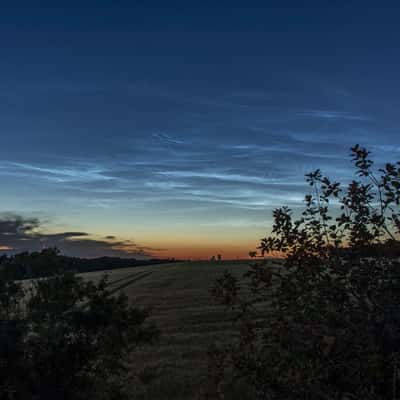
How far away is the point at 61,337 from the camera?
24.7 ft

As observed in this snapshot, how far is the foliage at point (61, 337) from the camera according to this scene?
24.1 ft

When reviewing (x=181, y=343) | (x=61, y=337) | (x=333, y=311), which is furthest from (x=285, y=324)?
(x=181, y=343)

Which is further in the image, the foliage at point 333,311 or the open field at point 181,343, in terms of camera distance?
the open field at point 181,343

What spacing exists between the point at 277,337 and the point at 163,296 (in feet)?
97.1

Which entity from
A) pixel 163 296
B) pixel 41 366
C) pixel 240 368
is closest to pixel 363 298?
pixel 240 368

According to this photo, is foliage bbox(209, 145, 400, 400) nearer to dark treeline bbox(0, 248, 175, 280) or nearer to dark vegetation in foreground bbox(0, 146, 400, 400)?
dark vegetation in foreground bbox(0, 146, 400, 400)

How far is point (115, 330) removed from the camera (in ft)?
26.1

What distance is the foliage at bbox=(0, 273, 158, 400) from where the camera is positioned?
7352mm

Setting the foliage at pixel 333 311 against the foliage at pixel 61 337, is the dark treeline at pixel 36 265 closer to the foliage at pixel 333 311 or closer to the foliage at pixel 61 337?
the foliage at pixel 61 337

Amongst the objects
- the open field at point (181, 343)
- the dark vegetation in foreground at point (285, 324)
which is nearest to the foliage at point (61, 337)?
the dark vegetation in foreground at point (285, 324)

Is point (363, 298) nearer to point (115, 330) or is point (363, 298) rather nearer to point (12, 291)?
point (115, 330)

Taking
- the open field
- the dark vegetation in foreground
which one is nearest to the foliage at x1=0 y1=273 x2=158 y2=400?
the dark vegetation in foreground

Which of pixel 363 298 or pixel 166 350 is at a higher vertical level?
pixel 363 298

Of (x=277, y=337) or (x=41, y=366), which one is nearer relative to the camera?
(x=277, y=337)
